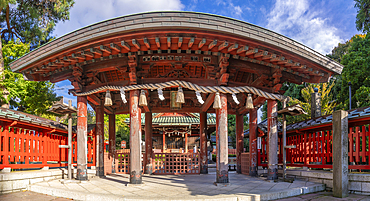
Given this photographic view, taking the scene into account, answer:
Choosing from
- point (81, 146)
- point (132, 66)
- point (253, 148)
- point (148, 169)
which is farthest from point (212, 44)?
point (148, 169)

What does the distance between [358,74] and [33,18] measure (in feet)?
83.9

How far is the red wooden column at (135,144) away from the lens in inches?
307

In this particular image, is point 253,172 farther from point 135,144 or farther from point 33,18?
point 33,18

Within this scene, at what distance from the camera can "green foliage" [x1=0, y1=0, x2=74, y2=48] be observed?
62.6 feet

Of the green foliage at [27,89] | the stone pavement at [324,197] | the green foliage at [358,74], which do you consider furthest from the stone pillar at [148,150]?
the green foliage at [358,74]

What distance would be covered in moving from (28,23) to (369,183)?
2375 centimetres

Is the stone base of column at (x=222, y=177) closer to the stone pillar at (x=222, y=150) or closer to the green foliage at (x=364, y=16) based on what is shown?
the stone pillar at (x=222, y=150)

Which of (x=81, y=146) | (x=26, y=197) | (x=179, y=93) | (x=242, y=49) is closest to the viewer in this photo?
(x=26, y=197)

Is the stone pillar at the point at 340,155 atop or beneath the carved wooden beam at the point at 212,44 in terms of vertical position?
beneath

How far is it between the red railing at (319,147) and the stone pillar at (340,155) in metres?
0.62

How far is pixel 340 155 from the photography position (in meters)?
6.56

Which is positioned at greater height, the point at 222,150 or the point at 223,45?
the point at 223,45

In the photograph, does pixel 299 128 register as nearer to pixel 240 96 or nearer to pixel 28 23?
pixel 240 96

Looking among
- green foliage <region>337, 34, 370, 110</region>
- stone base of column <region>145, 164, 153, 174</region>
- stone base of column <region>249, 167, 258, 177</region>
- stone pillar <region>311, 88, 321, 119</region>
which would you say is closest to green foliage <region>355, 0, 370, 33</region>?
green foliage <region>337, 34, 370, 110</region>
